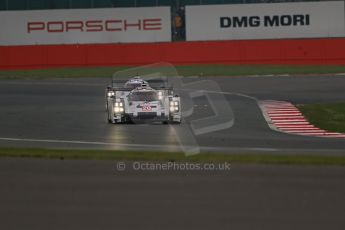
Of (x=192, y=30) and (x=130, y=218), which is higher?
(x=192, y=30)

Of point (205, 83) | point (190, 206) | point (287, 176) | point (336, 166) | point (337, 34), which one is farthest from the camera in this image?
point (337, 34)

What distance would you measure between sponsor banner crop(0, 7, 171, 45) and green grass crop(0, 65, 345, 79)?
6.79 metres

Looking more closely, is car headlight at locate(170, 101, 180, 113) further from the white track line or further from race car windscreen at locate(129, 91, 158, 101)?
the white track line

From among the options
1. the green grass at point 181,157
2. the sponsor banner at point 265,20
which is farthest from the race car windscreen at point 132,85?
the sponsor banner at point 265,20

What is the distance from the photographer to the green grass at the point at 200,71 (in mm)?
47781

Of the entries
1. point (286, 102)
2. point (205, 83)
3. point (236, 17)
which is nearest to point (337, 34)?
point (236, 17)

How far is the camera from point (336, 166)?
13.5 metres

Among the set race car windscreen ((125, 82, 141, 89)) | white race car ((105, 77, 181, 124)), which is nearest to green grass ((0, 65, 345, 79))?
race car windscreen ((125, 82, 141, 89))

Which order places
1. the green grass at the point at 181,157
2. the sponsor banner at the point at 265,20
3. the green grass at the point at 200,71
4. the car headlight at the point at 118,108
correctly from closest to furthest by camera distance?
the green grass at the point at 181,157
the car headlight at the point at 118,108
the green grass at the point at 200,71
the sponsor banner at the point at 265,20

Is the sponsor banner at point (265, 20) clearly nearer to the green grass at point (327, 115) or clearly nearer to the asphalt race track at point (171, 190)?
the green grass at point (327, 115)

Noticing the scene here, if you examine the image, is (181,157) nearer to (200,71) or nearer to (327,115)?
(327,115)

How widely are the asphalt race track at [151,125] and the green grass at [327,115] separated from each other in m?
1.79

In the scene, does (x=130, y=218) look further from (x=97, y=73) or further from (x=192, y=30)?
(x=192, y=30)

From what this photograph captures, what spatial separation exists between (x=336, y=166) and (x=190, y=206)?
3.86 meters
